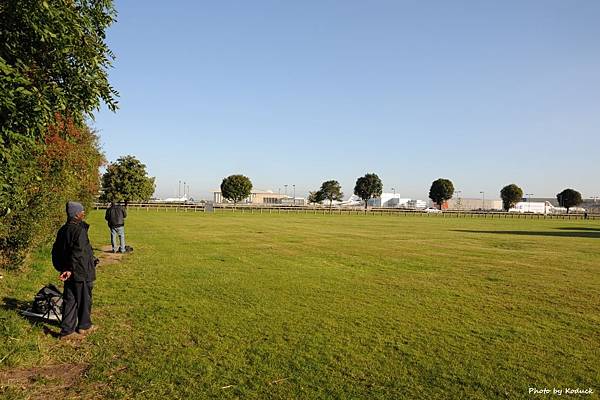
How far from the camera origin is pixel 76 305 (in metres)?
6.42

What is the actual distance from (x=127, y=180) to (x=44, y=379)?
7084 centimetres

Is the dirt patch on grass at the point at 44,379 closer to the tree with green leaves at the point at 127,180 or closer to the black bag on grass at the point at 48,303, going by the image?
the black bag on grass at the point at 48,303

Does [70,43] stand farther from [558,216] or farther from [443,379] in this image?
[558,216]

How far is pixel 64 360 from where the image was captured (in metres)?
5.37

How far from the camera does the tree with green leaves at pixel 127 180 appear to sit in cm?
6931

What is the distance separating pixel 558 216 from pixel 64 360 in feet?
295

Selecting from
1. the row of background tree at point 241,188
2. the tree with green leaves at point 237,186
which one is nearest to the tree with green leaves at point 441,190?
the row of background tree at point 241,188

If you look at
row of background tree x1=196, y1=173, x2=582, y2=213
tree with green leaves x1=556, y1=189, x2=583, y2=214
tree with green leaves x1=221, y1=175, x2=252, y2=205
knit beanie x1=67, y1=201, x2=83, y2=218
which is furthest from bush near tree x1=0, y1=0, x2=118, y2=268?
tree with green leaves x1=556, y1=189, x2=583, y2=214

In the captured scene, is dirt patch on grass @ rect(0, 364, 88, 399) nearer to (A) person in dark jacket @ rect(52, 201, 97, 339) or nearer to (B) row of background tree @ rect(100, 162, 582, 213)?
(A) person in dark jacket @ rect(52, 201, 97, 339)

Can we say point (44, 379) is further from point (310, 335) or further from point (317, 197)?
point (317, 197)

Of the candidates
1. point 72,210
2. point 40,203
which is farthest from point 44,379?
point 40,203

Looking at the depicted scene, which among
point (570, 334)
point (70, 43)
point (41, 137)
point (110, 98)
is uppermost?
point (70, 43)

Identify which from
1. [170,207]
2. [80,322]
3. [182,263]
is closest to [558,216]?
[170,207]

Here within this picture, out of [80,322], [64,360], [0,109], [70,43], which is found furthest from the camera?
[80,322]
